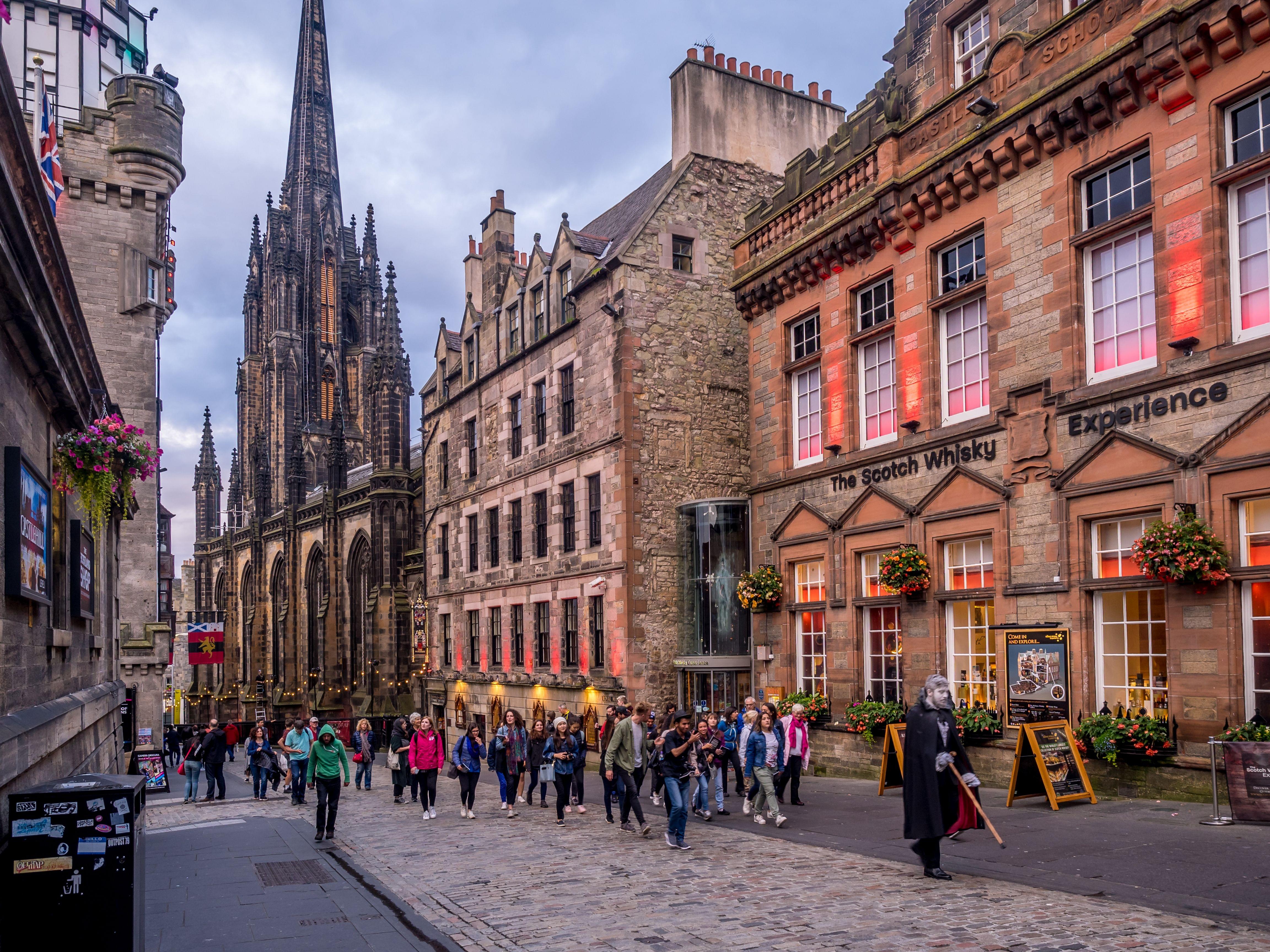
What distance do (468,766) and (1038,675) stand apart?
8.59m

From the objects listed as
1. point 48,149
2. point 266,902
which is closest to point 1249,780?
point 266,902

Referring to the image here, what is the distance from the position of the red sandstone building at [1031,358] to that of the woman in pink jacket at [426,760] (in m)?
7.02

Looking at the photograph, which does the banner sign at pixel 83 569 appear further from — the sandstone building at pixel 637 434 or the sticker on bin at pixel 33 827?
the sandstone building at pixel 637 434

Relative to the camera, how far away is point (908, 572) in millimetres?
17344

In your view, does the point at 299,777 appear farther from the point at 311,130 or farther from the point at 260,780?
the point at 311,130

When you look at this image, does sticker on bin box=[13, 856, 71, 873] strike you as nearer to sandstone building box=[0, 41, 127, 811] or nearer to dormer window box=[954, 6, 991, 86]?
sandstone building box=[0, 41, 127, 811]

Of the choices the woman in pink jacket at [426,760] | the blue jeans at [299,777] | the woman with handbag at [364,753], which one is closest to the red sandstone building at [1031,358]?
the woman in pink jacket at [426,760]

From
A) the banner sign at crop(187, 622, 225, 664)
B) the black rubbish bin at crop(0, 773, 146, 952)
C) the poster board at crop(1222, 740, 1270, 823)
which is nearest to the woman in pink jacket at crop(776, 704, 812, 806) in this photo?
the poster board at crop(1222, 740, 1270, 823)

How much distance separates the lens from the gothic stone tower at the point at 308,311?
289ft

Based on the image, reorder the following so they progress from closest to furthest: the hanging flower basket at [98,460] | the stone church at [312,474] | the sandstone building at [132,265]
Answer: the hanging flower basket at [98,460] → the sandstone building at [132,265] → the stone church at [312,474]

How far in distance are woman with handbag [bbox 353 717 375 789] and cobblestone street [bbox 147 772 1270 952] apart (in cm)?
750

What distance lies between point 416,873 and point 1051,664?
8.80m

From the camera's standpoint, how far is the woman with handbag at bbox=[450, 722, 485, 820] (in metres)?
17.2

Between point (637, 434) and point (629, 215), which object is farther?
point (629, 215)
